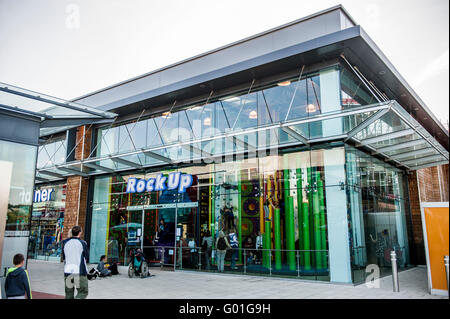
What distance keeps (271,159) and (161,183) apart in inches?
212

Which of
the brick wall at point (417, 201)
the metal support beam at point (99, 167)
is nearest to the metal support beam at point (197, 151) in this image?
the metal support beam at point (99, 167)

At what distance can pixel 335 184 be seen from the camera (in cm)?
1173

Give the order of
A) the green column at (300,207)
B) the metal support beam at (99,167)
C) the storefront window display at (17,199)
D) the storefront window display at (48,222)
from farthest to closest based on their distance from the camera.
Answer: the storefront window display at (48,222)
the metal support beam at (99,167)
the green column at (300,207)
the storefront window display at (17,199)

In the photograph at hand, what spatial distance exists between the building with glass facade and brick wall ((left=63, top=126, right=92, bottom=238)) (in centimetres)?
10

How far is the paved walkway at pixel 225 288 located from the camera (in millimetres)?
9177

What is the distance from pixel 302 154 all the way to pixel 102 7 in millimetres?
9937

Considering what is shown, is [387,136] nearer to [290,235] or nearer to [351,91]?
[351,91]

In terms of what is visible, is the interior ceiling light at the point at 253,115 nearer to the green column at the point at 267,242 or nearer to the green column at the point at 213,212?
the green column at the point at 213,212

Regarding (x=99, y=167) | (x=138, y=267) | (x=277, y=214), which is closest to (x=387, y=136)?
(x=277, y=214)

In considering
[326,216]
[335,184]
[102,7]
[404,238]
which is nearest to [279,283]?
[326,216]

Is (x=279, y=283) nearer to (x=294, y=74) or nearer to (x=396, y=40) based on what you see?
(x=294, y=74)

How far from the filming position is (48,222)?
20766 mm

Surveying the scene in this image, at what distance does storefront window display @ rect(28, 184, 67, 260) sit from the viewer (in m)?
20.0

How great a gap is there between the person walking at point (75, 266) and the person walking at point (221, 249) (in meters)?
7.36
